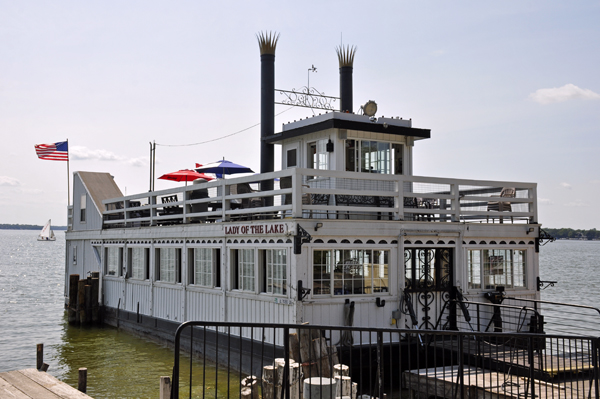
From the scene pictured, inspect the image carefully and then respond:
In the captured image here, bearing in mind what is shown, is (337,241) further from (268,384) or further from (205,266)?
(205,266)

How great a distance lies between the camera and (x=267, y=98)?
71.6ft

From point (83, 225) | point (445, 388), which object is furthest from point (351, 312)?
point (83, 225)

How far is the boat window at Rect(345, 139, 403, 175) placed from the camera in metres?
18.0

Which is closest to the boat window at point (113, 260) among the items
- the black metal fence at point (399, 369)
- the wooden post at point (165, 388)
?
the black metal fence at point (399, 369)

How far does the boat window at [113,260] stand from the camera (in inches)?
941

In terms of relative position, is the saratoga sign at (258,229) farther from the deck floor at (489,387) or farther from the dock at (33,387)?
the dock at (33,387)

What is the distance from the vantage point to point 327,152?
18.0 metres

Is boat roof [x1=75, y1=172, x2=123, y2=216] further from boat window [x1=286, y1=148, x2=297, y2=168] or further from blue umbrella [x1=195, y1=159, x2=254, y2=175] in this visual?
boat window [x1=286, y1=148, x2=297, y2=168]

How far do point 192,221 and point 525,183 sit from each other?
993 centimetres

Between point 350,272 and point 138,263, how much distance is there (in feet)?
33.9

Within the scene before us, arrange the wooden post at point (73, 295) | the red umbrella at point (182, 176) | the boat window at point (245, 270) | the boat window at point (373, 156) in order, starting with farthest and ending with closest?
1. the wooden post at point (73, 295)
2. the red umbrella at point (182, 176)
3. the boat window at point (373, 156)
4. the boat window at point (245, 270)

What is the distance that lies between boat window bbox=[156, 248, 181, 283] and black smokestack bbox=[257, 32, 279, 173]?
160 inches

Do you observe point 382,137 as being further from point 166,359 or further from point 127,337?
point 127,337

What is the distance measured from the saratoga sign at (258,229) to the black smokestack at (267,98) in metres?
5.19
